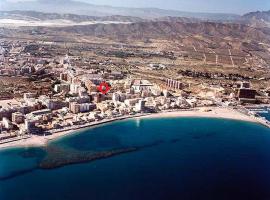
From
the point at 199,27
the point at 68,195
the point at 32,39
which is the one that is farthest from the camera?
the point at 199,27

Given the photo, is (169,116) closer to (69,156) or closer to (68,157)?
(69,156)

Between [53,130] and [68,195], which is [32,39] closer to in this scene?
[53,130]

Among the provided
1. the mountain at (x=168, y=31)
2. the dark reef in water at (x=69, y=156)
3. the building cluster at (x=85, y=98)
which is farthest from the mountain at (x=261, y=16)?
the dark reef in water at (x=69, y=156)

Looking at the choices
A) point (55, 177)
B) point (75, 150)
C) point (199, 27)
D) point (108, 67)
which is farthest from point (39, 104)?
point (199, 27)

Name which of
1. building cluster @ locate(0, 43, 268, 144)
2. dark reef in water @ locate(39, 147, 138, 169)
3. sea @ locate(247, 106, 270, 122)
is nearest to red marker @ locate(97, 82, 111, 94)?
building cluster @ locate(0, 43, 268, 144)

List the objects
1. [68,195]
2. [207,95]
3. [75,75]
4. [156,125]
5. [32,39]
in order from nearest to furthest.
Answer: [68,195] → [156,125] → [207,95] → [75,75] → [32,39]
